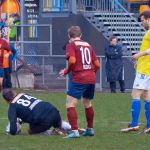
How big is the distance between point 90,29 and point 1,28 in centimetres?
338

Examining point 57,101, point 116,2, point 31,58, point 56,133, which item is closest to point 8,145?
point 56,133

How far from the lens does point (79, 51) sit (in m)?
13.1

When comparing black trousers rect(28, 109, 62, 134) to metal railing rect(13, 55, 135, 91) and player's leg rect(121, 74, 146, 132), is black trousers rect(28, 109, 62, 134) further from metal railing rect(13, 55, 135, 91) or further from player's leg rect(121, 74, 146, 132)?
metal railing rect(13, 55, 135, 91)

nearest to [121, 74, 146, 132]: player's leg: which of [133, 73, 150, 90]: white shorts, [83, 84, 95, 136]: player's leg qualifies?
[133, 73, 150, 90]: white shorts

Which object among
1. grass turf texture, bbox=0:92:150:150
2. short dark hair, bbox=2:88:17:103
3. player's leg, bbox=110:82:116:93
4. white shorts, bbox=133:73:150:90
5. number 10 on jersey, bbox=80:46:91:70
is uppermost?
number 10 on jersey, bbox=80:46:91:70

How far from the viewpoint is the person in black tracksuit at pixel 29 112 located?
42.7 ft

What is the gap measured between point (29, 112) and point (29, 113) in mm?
15

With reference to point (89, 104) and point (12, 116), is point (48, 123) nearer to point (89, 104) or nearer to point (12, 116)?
point (12, 116)

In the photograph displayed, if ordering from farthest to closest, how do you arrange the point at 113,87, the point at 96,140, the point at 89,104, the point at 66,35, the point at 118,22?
1. the point at 118,22
2. the point at 66,35
3. the point at 113,87
4. the point at 89,104
5. the point at 96,140

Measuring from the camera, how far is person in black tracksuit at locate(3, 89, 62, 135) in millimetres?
13000

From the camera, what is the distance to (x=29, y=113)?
1302 centimetres

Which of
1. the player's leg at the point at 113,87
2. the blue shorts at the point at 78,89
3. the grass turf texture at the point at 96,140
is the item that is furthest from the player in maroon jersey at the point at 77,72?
the player's leg at the point at 113,87

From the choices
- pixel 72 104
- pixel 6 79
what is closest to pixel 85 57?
pixel 72 104

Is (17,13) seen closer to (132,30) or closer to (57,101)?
(132,30)
